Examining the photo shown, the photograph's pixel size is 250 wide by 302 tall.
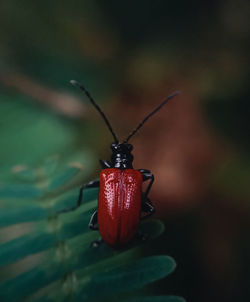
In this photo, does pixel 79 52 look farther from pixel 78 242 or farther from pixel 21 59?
pixel 78 242

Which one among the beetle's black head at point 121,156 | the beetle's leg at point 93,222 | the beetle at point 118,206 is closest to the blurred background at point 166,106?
the beetle's black head at point 121,156

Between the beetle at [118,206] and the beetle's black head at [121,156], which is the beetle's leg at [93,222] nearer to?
the beetle at [118,206]

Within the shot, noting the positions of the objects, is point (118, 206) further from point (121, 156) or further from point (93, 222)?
point (121, 156)

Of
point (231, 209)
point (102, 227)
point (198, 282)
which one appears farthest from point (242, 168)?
point (102, 227)

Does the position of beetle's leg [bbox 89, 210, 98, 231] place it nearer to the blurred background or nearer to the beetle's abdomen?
the beetle's abdomen

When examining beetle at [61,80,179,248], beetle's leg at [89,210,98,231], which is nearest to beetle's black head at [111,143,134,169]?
beetle at [61,80,179,248]

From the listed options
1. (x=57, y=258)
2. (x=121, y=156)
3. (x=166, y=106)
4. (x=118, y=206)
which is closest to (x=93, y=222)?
(x=118, y=206)
